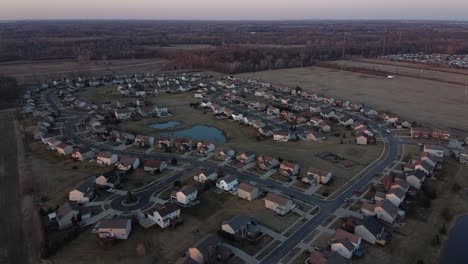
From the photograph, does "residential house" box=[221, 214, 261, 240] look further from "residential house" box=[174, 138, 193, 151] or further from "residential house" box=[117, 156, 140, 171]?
"residential house" box=[174, 138, 193, 151]

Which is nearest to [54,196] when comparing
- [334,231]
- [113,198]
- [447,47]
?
[113,198]

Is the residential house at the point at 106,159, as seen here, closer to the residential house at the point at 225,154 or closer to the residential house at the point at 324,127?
the residential house at the point at 225,154

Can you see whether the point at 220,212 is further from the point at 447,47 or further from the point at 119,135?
the point at 447,47

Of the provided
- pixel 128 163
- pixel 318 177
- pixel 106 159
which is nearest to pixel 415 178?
pixel 318 177

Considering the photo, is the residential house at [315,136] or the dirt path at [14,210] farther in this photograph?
the residential house at [315,136]

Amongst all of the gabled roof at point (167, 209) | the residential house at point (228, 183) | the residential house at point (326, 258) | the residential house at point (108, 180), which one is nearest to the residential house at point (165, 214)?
the gabled roof at point (167, 209)

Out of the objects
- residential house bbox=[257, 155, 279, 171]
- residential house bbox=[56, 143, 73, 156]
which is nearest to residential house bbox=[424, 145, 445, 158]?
residential house bbox=[257, 155, 279, 171]
